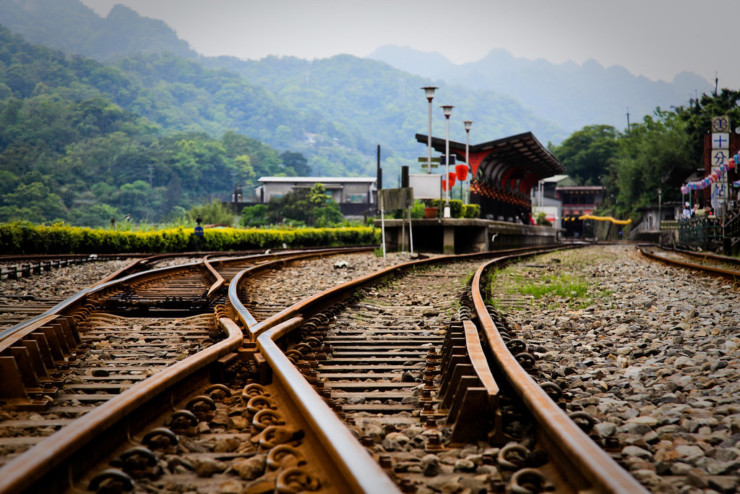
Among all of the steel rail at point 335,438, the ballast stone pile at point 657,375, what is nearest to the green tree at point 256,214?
the ballast stone pile at point 657,375

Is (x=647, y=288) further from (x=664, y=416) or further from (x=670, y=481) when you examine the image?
(x=670, y=481)

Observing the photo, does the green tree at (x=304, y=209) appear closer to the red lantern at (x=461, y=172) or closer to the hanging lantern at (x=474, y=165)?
the hanging lantern at (x=474, y=165)

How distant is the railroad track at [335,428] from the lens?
7.13ft

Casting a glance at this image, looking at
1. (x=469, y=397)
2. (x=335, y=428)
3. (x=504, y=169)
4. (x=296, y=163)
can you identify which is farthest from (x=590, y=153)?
(x=335, y=428)

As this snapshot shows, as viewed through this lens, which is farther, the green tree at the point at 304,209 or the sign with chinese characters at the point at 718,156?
the green tree at the point at 304,209

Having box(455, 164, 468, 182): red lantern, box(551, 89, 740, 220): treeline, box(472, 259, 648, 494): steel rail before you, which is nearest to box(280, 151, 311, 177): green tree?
box(551, 89, 740, 220): treeline

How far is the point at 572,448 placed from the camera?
209cm

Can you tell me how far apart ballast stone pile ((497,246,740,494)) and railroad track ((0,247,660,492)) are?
0.38 m

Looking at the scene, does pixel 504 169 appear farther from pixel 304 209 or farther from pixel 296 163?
pixel 296 163

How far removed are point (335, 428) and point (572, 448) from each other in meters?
0.79

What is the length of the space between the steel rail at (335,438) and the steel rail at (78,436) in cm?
53

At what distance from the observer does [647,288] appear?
10.0 m

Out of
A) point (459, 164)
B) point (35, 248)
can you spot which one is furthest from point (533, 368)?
point (459, 164)

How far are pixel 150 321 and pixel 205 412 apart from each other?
3.24 meters
